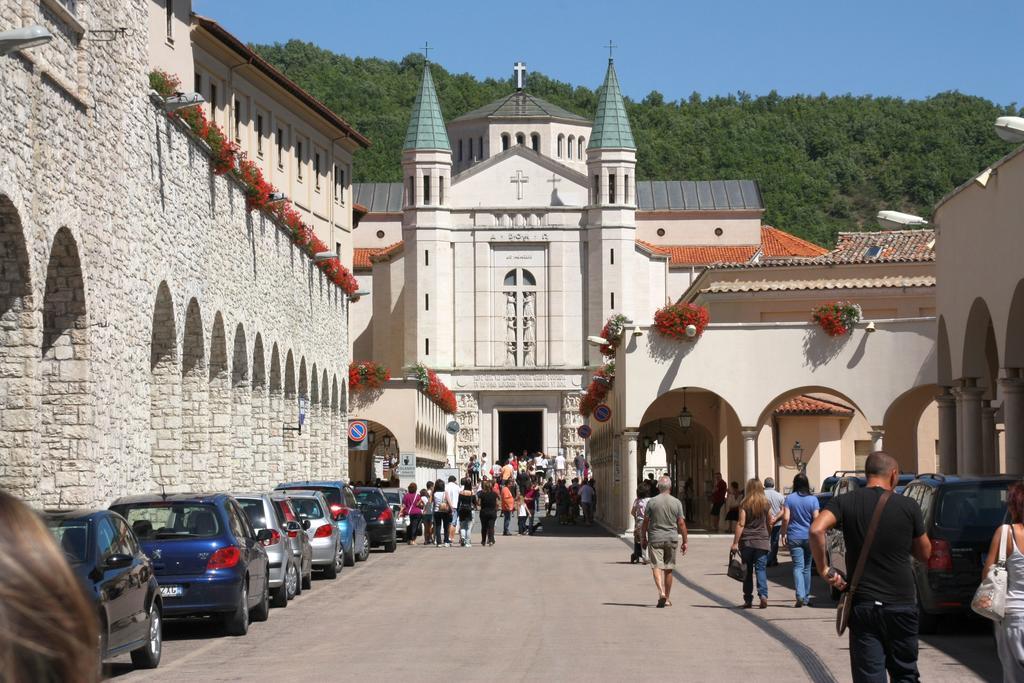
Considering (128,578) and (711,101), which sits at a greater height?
(711,101)

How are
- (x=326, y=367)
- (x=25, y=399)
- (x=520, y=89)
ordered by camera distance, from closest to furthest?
(x=25, y=399)
(x=326, y=367)
(x=520, y=89)

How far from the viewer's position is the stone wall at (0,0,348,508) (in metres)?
17.6

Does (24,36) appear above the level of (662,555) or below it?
above

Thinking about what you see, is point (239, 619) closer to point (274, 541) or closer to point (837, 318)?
point (274, 541)

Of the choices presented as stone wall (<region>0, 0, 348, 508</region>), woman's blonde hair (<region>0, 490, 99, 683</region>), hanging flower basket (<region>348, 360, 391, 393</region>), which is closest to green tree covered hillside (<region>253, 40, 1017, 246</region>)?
hanging flower basket (<region>348, 360, 391, 393</region>)

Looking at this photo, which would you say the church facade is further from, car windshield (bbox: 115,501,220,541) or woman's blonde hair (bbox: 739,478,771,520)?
car windshield (bbox: 115,501,220,541)

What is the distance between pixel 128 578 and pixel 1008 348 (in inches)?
A: 589

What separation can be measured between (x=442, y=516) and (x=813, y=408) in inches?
486

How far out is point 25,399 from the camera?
1791 cm

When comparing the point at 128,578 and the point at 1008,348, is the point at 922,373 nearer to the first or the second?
the point at 1008,348

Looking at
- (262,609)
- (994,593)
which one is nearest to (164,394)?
(262,609)

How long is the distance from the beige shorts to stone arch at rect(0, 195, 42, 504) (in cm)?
726

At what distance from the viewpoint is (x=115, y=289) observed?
21.6 meters

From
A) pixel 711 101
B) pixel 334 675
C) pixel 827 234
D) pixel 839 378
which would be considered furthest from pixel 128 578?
pixel 711 101
